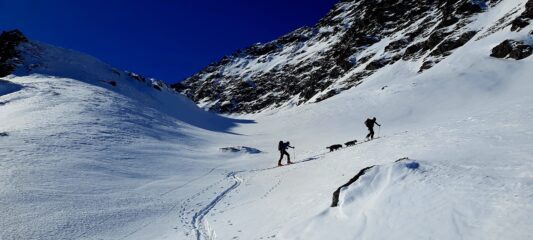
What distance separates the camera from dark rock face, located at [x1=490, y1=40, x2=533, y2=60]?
4056cm

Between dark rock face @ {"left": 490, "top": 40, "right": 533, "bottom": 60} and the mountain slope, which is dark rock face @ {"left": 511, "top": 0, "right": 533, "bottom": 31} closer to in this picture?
dark rock face @ {"left": 490, "top": 40, "right": 533, "bottom": 60}

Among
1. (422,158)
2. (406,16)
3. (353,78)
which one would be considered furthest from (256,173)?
(406,16)

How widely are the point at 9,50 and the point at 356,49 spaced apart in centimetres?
7050

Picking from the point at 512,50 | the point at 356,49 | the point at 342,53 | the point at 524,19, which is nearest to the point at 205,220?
the point at 512,50

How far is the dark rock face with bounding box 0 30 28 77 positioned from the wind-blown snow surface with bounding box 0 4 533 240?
10453mm

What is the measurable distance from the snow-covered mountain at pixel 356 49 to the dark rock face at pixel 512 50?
0.35 feet

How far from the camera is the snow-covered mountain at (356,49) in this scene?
56.7 meters

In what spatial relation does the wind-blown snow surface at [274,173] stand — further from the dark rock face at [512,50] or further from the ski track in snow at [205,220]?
the dark rock face at [512,50]

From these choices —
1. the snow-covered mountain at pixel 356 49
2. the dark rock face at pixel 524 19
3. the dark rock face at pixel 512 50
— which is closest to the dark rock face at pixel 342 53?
the snow-covered mountain at pixel 356 49

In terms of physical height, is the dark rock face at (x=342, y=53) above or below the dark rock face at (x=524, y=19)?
above

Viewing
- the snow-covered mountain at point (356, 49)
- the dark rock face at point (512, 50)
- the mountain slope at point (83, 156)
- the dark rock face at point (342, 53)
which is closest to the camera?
the mountain slope at point (83, 156)

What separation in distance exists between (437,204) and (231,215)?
26.4 feet

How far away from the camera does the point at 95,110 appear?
3872 cm

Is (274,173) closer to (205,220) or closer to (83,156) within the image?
(205,220)
